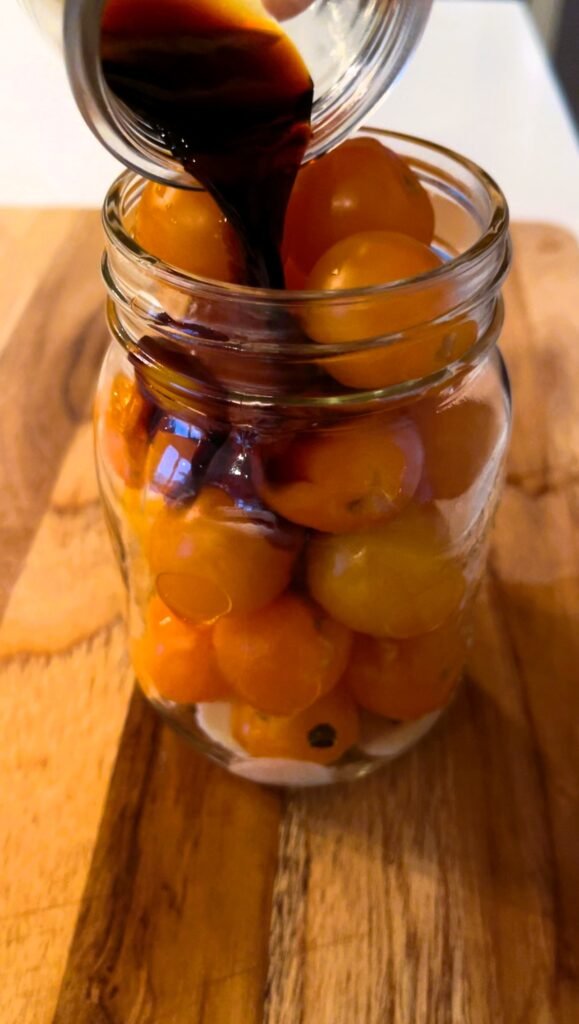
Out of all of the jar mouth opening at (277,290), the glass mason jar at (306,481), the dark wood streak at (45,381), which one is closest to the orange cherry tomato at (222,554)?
the glass mason jar at (306,481)

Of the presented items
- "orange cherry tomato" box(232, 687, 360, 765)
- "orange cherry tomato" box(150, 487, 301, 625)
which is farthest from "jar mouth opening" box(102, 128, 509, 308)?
"orange cherry tomato" box(232, 687, 360, 765)

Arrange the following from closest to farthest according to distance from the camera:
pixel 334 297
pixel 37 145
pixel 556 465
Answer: pixel 334 297, pixel 556 465, pixel 37 145

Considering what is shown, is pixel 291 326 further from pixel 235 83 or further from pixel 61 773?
pixel 61 773

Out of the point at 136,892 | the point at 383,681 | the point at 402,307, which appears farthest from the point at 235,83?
the point at 136,892

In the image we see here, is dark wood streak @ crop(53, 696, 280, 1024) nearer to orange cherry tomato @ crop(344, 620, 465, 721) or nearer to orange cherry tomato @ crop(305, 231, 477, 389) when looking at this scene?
orange cherry tomato @ crop(344, 620, 465, 721)

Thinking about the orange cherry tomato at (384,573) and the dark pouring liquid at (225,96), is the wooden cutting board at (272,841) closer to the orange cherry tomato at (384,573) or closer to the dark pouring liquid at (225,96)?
the orange cherry tomato at (384,573)

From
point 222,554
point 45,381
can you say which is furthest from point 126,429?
point 45,381

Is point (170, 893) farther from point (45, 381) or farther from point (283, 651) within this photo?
point (45, 381)
